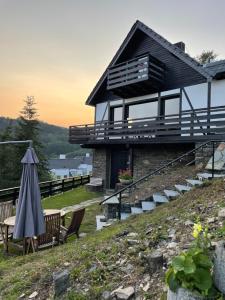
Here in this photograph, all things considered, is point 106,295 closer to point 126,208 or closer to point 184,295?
point 184,295

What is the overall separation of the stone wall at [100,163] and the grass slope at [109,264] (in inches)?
466

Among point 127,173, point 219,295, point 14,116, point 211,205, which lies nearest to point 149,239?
point 211,205

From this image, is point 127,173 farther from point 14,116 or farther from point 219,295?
point 14,116

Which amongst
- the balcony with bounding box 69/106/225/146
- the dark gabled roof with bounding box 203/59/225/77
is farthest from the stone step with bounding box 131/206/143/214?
the dark gabled roof with bounding box 203/59/225/77

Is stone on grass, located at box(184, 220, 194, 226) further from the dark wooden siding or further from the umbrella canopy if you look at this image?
the dark wooden siding

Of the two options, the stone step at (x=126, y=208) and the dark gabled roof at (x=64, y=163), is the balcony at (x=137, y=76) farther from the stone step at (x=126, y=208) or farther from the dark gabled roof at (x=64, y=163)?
the dark gabled roof at (x=64, y=163)

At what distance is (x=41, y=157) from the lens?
3141cm

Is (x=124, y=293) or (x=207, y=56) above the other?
(x=207, y=56)

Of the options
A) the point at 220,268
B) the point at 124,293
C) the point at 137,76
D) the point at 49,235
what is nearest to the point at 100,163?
the point at 137,76

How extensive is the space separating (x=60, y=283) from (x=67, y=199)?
11.4m

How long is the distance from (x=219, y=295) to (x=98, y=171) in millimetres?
15462

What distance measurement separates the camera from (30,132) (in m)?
32.2

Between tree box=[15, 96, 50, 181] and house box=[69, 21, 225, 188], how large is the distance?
1409 centimetres

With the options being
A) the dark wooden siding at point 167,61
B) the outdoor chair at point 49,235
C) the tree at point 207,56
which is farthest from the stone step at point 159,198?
the tree at point 207,56
